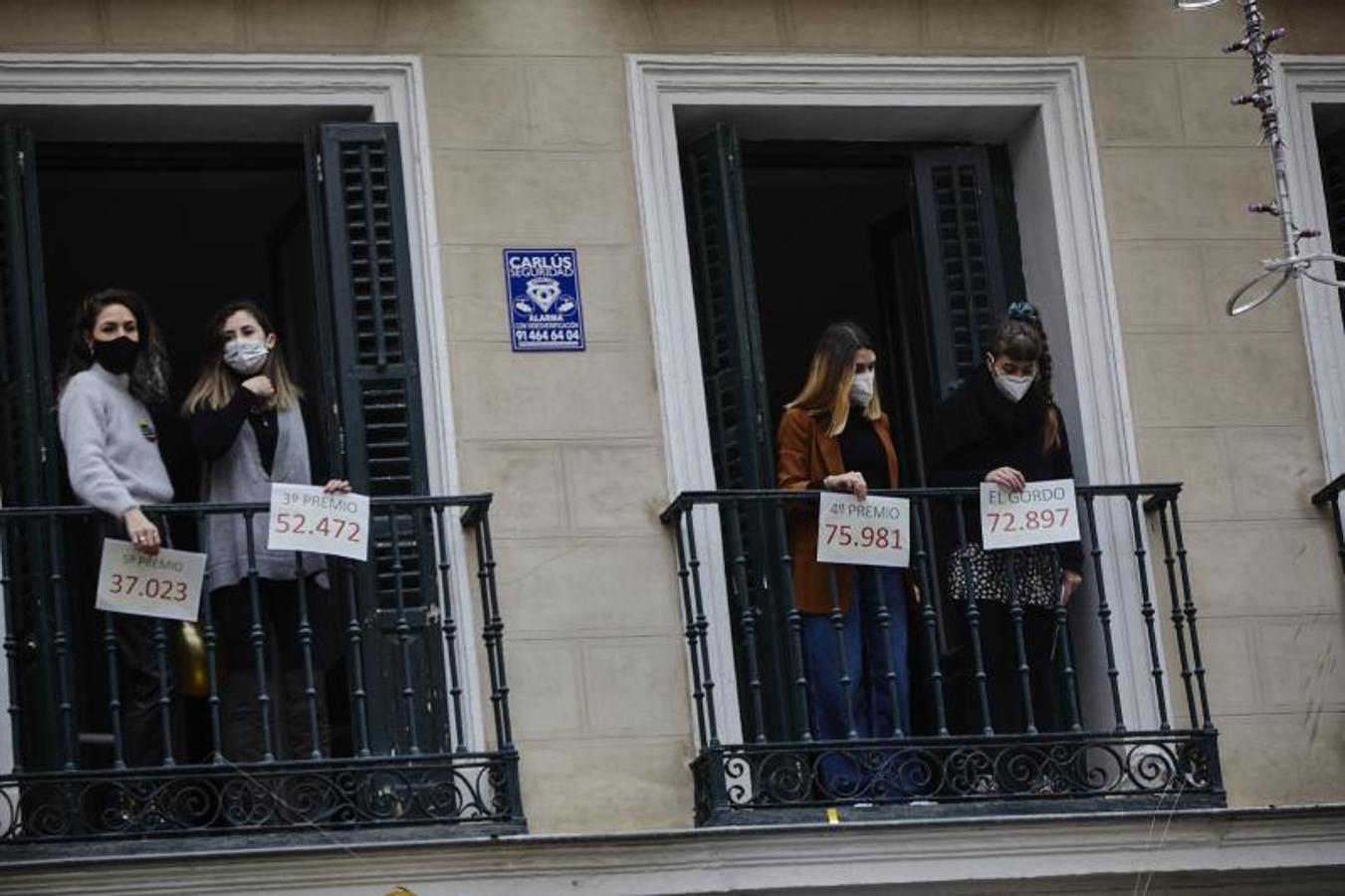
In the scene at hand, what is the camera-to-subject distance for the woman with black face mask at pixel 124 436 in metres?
11.9

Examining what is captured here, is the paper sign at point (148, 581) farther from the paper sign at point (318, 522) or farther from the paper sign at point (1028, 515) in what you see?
the paper sign at point (1028, 515)

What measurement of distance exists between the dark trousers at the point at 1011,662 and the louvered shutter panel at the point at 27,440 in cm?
330

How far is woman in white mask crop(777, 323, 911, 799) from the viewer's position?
12.4 m

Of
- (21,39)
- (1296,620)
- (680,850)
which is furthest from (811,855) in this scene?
(21,39)

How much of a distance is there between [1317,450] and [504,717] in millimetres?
3379

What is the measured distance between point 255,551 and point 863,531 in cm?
213

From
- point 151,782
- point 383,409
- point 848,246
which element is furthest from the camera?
point 848,246

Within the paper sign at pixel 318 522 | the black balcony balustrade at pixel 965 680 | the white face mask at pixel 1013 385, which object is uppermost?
the white face mask at pixel 1013 385

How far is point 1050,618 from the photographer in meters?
12.8

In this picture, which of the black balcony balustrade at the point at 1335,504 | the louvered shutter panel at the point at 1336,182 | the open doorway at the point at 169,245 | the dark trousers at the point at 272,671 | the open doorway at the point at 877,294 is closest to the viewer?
the dark trousers at the point at 272,671

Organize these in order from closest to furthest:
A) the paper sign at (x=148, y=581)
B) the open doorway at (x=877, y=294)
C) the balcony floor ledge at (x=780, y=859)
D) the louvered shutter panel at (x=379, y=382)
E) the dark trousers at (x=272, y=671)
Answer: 1. the balcony floor ledge at (x=780, y=859)
2. the paper sign at (x=148, y=581)
3. the dark trousers at (x=272, y=671)
4. the louvered shutter panel at (x=379, y=382)
5. the open doorway at (x=877, y=294)

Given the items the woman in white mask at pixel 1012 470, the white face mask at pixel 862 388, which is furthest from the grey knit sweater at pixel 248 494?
the woman in white mask at pixel 1012 470

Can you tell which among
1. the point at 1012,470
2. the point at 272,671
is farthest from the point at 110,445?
the point at 1012,470

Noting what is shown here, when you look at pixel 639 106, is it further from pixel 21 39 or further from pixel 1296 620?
pixel 1296 620
